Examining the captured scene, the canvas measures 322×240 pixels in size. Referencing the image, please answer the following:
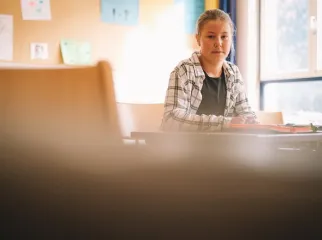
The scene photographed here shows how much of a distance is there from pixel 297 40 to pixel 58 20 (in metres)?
1.96

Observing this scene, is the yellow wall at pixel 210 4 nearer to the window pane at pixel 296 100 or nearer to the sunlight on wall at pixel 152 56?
the sunlight on wall at pixel 152 56

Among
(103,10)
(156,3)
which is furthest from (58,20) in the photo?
(156,3)

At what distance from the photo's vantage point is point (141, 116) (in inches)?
88.0

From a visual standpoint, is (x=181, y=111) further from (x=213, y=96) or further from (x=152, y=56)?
(x=152, y=56)

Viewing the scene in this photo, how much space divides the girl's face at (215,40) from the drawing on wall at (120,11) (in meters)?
1.51

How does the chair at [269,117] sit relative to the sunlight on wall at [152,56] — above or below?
below

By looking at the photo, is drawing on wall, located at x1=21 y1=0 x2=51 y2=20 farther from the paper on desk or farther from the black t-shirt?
the black t-shirt

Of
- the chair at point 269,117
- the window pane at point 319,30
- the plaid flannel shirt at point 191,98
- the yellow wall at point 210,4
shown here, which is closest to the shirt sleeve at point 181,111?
the plaid flannel shirt at point 191,98

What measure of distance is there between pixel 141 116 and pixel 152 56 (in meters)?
1.48

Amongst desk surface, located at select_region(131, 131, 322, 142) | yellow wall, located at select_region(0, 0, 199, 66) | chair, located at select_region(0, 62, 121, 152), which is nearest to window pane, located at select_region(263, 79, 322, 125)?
yellow wall, located at select_region(0, 0, 199, 66)

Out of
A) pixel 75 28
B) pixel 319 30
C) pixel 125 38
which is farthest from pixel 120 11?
pixel 319 30

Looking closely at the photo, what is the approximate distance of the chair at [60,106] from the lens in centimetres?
70

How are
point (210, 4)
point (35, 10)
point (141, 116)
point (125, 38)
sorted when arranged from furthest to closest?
point (210, 4), point (125, 38), point (35, 10), point (141, 116)

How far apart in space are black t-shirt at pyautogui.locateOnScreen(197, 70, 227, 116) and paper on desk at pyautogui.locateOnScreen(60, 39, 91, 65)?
→ 59.0 inches
